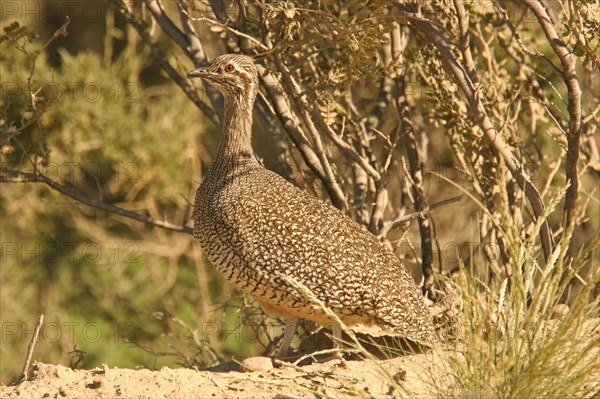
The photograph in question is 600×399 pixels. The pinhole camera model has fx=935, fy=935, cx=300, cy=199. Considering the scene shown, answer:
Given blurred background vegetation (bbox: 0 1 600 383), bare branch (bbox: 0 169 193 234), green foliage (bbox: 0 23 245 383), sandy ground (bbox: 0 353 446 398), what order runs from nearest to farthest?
sandy ground (bbox: 0 353 446 398) → bare branch (bbox: 0 169 193 234) → blurred background vegetation (bbox: 0 1 600 383) → green foliage (bbox: 0 23 245 383)

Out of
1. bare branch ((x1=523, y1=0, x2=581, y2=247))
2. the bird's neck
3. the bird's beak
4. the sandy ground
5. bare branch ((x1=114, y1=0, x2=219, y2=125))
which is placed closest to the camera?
the sandy ground

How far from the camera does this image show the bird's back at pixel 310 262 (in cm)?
552

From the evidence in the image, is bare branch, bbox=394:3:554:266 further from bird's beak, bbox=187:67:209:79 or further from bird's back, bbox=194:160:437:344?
bird's beak, bbox=187:67:209:79

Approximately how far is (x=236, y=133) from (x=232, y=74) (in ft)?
1.37

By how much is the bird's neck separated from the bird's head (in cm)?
9

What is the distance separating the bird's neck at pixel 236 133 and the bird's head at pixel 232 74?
94 mm

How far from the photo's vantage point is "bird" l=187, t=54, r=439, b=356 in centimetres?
552

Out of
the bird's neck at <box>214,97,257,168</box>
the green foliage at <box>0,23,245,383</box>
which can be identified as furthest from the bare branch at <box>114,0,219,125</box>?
the green foliage at <box>0,23,245,383</box>

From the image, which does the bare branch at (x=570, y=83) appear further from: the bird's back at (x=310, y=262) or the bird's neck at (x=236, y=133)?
the bird's neck at (x=236, y=133)

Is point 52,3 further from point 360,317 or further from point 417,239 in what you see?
point 360,317

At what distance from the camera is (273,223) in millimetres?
5688

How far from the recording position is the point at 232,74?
645 cm

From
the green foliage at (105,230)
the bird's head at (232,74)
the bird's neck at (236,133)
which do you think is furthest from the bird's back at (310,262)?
the green foliage at (105,230)

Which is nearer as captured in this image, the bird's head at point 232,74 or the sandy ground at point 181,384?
the sandy ground at point 181,384
